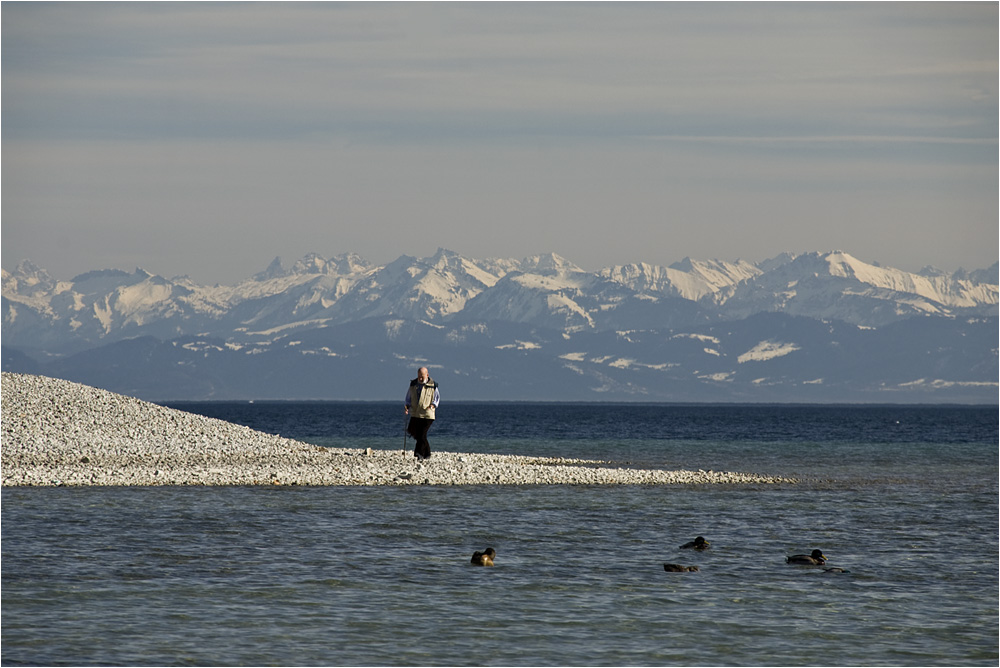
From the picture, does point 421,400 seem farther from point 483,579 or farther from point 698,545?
point 483,579

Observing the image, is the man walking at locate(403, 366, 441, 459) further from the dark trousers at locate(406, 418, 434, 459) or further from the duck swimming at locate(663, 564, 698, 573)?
the duck swimming at locate(663, 564, 698, 573)

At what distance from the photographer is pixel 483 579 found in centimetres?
2067

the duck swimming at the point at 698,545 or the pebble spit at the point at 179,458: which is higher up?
the pebble spit at the point at 179,458

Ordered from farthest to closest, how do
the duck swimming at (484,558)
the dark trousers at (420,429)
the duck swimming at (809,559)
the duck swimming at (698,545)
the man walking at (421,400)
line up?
the dark trousers at (420,429) → the man walking at (421,400) → the duck swimming at (698,545) → the duck swimming at (809,559) → the duck swimming at (484,558)

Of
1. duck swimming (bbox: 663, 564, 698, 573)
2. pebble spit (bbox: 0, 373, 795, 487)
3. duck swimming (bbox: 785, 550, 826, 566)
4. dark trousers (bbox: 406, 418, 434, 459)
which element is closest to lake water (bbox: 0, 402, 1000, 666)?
duck swimming (bbox: 663, 564, 698, 573)

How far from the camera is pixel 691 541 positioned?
25328 millimetres

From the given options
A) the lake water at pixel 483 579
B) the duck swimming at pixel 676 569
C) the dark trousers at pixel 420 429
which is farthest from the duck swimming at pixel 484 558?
the dark trousers at pixel 420 429

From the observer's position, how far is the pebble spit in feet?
120

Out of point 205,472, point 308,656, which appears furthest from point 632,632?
point 205,472

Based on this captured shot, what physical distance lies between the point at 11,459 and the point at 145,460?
3.97 metres

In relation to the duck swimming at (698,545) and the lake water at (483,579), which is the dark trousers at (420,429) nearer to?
the lake water at (483,579)

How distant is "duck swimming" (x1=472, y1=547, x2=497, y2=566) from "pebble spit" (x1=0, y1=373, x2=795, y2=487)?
47.3ft

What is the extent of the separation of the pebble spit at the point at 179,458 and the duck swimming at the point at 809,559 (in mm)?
15815

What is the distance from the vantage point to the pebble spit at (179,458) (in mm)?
36594
